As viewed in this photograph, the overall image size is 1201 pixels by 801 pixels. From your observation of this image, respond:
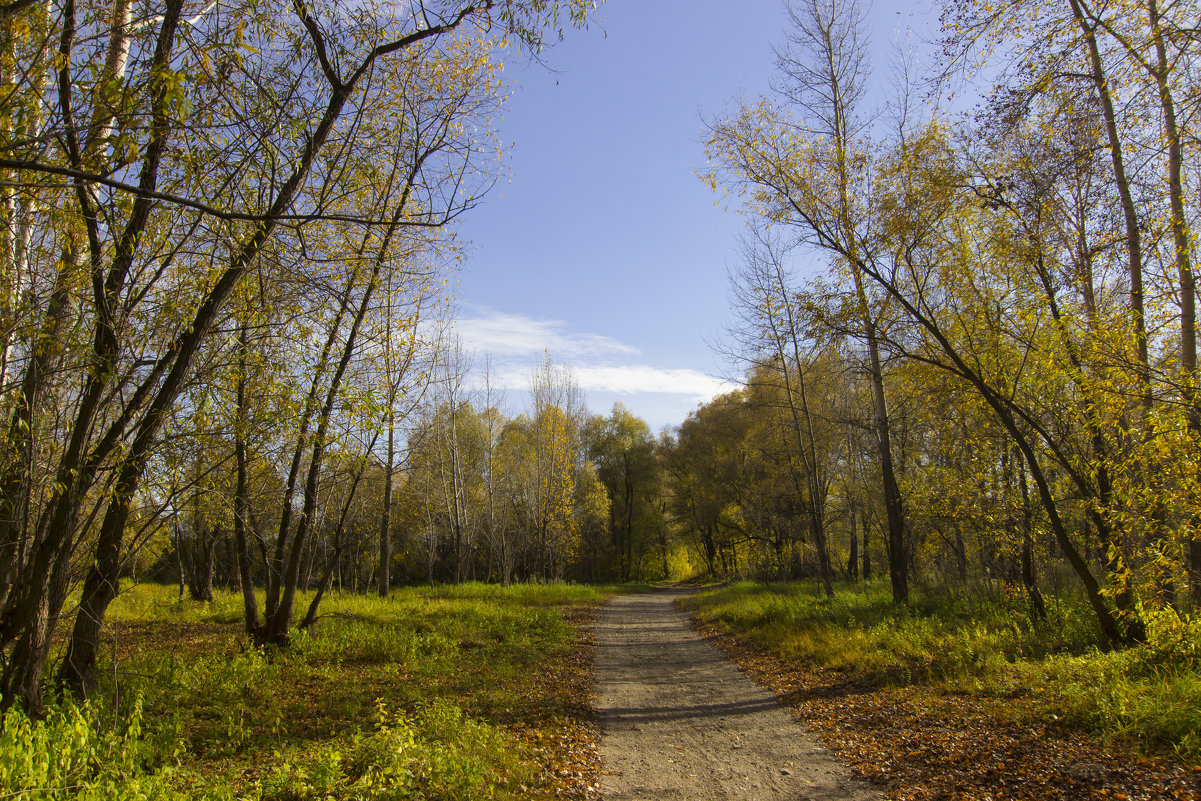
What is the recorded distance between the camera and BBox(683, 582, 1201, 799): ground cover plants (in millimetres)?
4551

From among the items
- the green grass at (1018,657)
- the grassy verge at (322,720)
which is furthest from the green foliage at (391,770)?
the green grass at (1018,657)

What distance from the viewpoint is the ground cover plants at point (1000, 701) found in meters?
4.55

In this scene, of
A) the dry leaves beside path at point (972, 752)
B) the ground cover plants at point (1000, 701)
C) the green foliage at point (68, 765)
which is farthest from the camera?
the ground cover plants at point (1000, 701)

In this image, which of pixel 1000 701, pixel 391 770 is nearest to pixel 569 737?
pixel 391 770

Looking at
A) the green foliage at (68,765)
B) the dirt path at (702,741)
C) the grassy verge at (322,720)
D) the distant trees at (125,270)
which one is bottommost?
the dirt path at (702,741)

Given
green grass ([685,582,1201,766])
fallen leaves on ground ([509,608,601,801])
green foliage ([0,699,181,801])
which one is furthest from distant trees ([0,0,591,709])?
green grass ([685,582,1201,766])

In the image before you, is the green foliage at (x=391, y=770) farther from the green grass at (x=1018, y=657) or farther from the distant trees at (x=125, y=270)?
the green grass at (x=1018, y=657)

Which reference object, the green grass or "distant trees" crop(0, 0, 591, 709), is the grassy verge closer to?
"distant trees" crop(0, 0, 591, 709)

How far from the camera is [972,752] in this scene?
510 centimetres

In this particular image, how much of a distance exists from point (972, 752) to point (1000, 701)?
146 cm

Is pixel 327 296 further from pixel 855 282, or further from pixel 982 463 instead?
pixel 982 463

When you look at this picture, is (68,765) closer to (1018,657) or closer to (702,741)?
(702,741)

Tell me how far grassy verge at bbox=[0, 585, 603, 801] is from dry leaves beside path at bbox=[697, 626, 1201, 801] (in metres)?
2.68

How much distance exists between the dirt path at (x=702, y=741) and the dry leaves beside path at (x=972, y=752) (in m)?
0.37
